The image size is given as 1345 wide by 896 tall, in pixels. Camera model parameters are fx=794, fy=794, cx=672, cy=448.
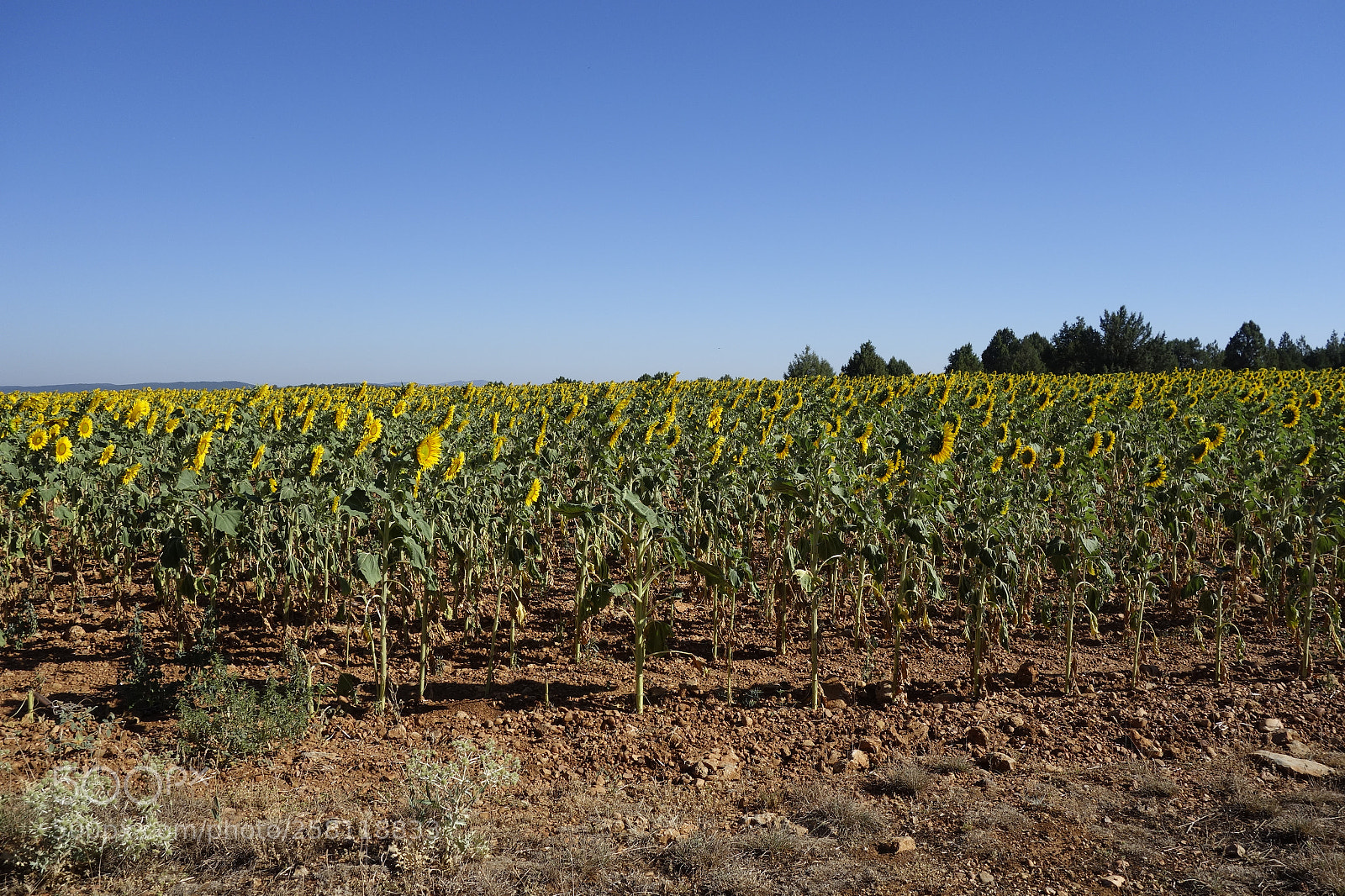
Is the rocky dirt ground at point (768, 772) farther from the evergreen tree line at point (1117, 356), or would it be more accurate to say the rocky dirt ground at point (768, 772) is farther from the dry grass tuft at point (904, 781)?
the evergreen tree line at point (1117, 356)

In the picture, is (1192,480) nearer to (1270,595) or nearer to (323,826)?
(1270,595)

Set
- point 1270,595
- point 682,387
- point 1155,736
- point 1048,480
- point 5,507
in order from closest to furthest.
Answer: point 1155,736 → point 1270,595 → point 1048,480 → point 5,507 → point 682,387

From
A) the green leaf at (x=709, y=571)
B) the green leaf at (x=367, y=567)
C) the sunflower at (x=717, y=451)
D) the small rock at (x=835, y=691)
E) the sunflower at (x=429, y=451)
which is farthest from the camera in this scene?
the sunflower at (x=717, y=451)

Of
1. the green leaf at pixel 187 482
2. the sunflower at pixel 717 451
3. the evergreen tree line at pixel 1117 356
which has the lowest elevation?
the green leaf at pixel 187 482

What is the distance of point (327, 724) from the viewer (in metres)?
4.41

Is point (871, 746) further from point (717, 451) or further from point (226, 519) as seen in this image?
point (226, 519)

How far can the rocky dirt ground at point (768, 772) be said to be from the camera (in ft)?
9.68

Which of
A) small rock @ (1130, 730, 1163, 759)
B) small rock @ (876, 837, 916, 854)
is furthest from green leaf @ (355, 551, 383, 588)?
small rock @ (1130, 730, 1163, 759)

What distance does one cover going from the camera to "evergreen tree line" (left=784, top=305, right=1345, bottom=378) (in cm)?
3934

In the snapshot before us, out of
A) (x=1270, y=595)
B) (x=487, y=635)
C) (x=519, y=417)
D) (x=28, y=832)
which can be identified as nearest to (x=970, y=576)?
(x=1270, y=595)

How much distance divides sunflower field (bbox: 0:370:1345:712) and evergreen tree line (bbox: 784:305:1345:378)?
91.0ft

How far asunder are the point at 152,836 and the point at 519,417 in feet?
21.5

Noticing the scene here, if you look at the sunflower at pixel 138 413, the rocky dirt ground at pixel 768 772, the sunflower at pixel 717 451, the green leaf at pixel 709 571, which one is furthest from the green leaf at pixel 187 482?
the sunflower at pixel 717 451

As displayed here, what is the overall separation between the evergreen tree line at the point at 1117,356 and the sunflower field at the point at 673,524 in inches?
1092
